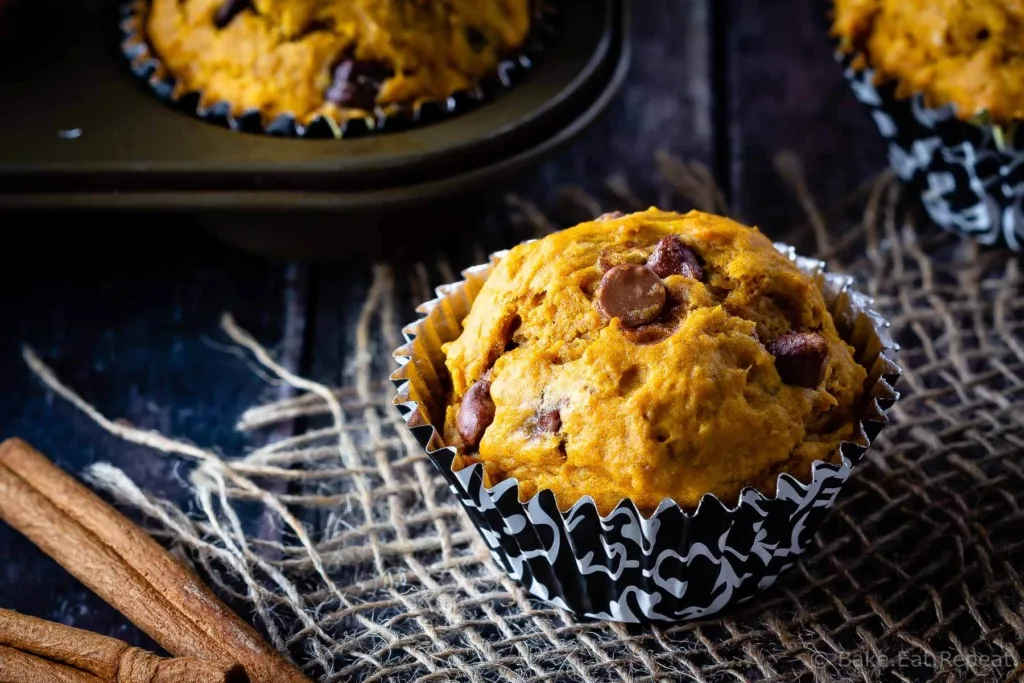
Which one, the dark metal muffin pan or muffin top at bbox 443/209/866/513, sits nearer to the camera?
muffin top at bbox 443/209/866/513

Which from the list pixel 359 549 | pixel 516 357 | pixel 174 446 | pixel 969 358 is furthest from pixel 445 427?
pixel 969 358

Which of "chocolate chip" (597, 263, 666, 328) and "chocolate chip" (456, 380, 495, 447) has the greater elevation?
"chocolate chip" (597, 263, 666, 328)

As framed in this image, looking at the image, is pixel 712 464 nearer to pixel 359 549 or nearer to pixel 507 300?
pixel 507 300

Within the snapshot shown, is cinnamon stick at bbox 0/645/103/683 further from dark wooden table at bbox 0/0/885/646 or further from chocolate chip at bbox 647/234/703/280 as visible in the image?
chocolate chip at bbox 647/234/703/280

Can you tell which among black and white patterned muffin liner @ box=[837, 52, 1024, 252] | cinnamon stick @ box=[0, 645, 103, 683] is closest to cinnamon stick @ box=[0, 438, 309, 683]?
Answer: cinnamon stick @ box=[0, 645, 103, 683]

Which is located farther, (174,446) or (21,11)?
(21,11)

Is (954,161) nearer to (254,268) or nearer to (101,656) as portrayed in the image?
(254,268)
